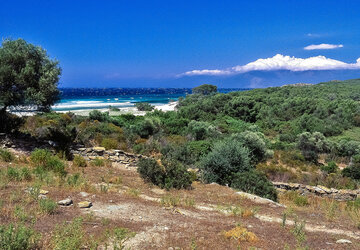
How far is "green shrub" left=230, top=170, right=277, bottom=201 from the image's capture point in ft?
31.8

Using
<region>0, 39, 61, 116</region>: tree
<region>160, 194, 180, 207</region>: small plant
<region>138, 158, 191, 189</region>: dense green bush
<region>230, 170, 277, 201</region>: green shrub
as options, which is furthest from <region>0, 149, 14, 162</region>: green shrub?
<region>230, 170, 277, 201</region>: green shrub

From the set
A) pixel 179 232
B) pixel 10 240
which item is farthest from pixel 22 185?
pixel 179 232

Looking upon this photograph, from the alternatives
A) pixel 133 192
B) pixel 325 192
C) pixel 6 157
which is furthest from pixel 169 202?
pixel 325 192

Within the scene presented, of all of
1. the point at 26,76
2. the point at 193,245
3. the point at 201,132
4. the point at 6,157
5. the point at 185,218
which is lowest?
the point at 201,132

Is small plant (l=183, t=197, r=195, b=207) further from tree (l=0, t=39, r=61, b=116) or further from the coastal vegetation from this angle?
tree (l=0, t=39, r=61, b=116)

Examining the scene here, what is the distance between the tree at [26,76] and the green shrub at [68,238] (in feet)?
28.3

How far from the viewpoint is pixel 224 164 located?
11344mm

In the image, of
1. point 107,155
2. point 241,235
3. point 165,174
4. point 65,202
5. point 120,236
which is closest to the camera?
point 120,236

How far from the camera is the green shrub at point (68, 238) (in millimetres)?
3778

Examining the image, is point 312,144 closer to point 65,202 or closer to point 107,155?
point 107,155

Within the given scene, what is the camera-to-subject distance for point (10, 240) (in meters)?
3.62

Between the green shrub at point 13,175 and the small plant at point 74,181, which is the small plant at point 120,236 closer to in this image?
the small plant at point 74,181

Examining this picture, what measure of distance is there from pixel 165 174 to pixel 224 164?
2937mm

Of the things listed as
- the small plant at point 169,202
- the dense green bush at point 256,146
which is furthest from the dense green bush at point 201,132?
the small plant at point 169,202
